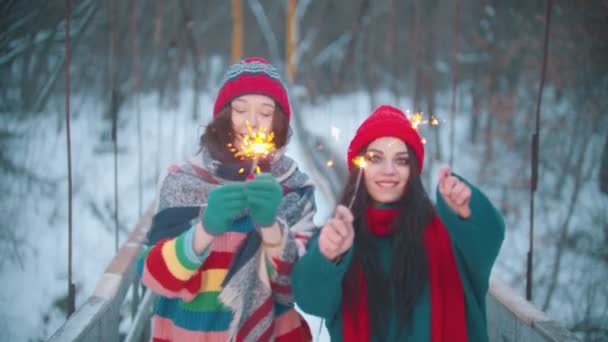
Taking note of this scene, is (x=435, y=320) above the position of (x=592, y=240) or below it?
above

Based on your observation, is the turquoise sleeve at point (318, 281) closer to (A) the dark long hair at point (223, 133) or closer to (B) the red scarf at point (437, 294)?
(B) the red scarf at point (437, 294)

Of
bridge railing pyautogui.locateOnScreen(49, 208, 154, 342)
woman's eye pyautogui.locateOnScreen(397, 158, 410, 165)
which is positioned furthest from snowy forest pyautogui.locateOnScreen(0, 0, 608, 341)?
bridge railing pyautogui.locateOnScreen(49, 208, 154, 342)

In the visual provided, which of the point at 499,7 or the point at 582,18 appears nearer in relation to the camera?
the point at 582,18

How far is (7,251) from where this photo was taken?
7.50 ft

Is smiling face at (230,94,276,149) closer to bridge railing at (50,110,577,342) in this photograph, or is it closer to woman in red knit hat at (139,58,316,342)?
woman in red knit hat at (139,58,316,342)

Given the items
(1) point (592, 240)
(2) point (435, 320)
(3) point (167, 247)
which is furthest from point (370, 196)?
(1) point (592, 240)

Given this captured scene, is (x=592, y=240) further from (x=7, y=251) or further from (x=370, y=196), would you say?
(x=7, y=251)

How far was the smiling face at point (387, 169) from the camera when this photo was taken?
1.34 metres

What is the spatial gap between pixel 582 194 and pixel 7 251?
183 inches

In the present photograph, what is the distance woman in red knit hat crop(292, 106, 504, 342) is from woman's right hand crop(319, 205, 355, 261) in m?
0.07

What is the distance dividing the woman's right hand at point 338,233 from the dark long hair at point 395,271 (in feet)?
0.67

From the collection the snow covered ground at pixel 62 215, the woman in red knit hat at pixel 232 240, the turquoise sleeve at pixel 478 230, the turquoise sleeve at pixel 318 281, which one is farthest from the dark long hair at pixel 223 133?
the turquoise sleeve at pixel 478 230

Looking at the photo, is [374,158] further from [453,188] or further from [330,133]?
[453,188]

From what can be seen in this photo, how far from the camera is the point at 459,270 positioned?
1.33 meters
